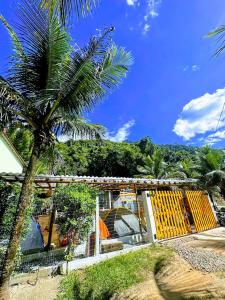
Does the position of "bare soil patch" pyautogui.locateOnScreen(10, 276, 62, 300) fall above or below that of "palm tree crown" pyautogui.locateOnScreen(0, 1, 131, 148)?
below

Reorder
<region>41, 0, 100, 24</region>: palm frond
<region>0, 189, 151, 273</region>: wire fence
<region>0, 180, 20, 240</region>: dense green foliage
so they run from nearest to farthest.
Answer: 1. <region>41, 0, 100, 24</region>: palm frond
2. <region>0, 180, 20, 240</region>: dense green foliage
3. <region>0, 189, 151, 273</region>: wire fence

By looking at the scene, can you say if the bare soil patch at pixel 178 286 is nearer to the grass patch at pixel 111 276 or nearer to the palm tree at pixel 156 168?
the grass patch at pixel 111 276

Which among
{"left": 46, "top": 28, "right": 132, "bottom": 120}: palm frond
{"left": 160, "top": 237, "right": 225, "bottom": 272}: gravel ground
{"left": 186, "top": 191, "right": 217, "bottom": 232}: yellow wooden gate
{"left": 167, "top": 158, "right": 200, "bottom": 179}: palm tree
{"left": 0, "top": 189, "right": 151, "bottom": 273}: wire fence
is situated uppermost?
{"left": 167, "top": 158, "right": 200, "bottom": 179}: palm tree

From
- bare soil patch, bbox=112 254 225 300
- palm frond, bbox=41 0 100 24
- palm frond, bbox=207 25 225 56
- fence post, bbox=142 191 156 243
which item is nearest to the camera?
palm frond, bbox=41 0 100 24

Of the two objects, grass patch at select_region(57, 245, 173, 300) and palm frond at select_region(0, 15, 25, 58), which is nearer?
grass patch at select_region(57, 245, 173, 300)

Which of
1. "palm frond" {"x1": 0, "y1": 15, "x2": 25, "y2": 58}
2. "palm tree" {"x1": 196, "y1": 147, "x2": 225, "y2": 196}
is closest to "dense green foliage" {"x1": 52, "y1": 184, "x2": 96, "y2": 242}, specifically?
"palm frond" {"x1": 0, "y1": 15, "x2": 25, "y2": 58}

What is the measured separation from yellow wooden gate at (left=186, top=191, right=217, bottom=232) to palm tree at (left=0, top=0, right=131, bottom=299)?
795cm

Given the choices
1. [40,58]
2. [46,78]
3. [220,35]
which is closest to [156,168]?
[46,78]

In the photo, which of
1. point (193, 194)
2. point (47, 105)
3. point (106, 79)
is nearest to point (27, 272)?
point (47, 105)

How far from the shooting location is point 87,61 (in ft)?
22.7

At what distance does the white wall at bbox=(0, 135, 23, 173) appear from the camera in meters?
14.9

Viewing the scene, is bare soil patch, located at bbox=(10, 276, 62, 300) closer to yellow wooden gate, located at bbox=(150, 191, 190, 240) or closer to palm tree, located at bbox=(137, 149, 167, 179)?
yellow wooden gate, located at bbox=(150, 191, 190, 240)

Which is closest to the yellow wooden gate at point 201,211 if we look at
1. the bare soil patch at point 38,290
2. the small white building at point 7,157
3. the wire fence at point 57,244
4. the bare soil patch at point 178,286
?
the wire fence at point 57,244

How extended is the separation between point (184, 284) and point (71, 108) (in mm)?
5851
